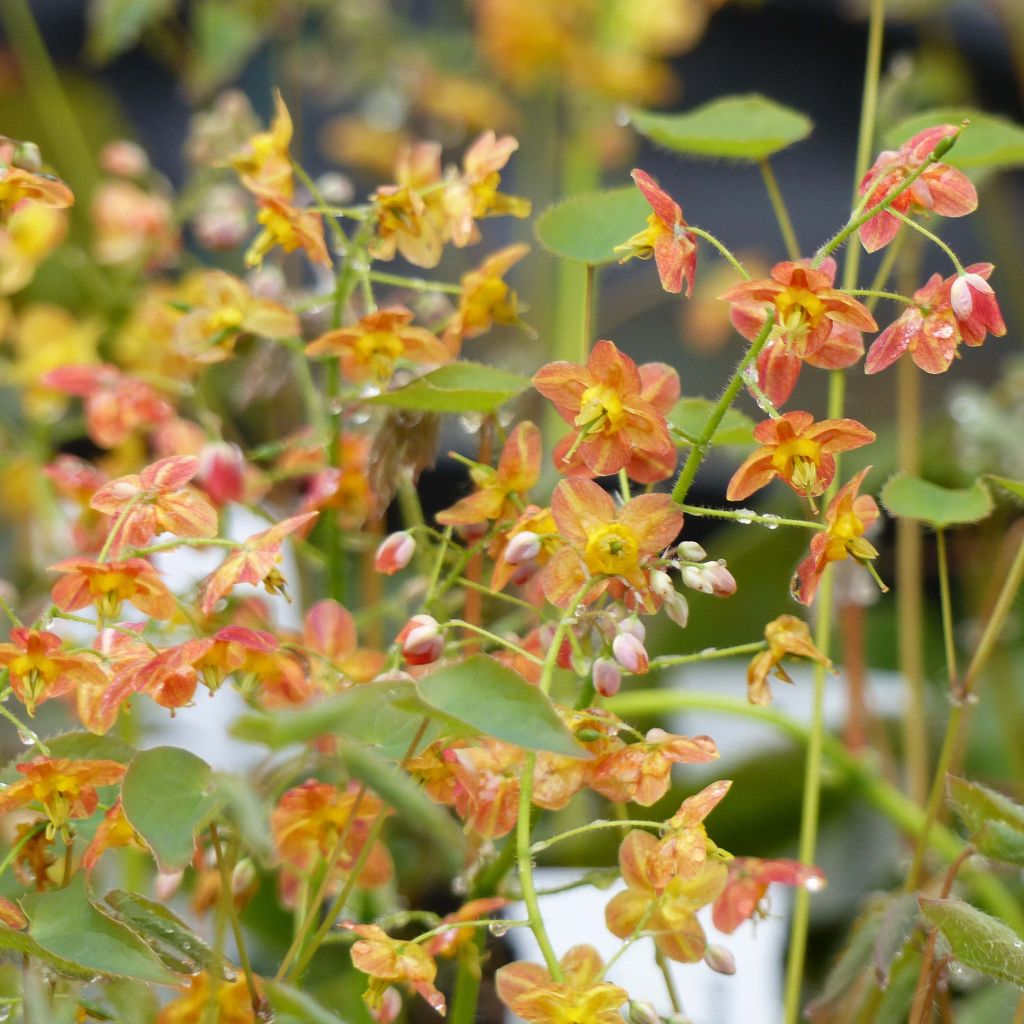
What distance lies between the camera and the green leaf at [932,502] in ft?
Answer: 1.32

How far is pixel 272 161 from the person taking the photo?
0.44m

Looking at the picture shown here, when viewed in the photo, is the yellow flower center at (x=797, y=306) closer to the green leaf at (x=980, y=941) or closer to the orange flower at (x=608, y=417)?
the orange flower at (x=608, y=417)

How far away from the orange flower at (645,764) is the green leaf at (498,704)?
0.05 m

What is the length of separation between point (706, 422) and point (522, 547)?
0.22 ft

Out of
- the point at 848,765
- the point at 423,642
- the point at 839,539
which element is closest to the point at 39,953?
the point at 423,642

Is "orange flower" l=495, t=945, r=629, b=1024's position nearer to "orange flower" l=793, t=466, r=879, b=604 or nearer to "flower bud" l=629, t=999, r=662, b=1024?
"flower bud" l=629, t=999, r=662, b=1024

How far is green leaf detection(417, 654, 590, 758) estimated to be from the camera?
0.28m

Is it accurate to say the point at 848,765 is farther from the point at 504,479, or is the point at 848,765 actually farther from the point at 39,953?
the point at 39,953

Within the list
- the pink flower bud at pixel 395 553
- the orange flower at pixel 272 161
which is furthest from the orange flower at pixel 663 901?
the orange flower at pixel 272 161

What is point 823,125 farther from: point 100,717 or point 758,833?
point 100,717

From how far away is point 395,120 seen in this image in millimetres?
1077

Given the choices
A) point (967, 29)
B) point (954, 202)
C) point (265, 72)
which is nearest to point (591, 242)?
point (954, 202)

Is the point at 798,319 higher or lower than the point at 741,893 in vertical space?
higher

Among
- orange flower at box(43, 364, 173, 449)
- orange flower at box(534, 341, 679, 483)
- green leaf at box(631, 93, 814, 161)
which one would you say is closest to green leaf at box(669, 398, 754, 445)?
orange flower at box(534, 341, 679, 483)
